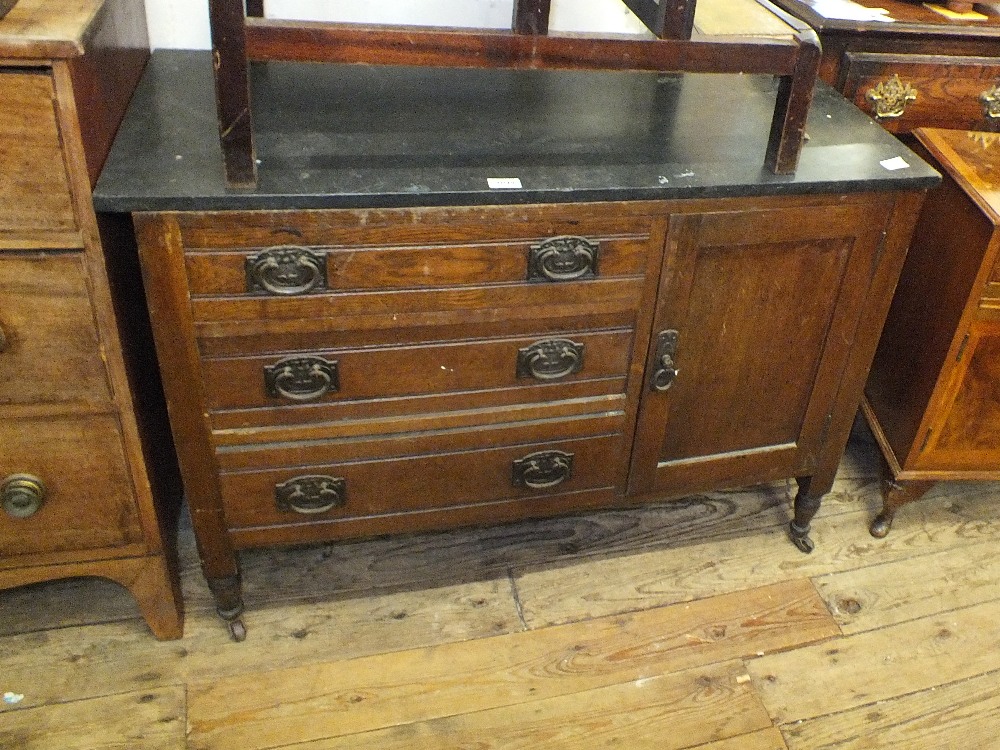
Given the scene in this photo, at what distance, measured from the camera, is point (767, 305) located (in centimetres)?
138

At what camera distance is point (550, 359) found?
133 centimetres

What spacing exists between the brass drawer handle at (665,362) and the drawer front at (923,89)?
616mm

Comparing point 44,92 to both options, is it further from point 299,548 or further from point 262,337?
point 299,548

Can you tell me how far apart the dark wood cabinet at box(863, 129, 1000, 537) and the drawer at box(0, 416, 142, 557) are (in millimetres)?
1313

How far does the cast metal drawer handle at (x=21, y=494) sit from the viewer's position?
4.16 ft

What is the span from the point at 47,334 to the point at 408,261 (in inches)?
18.2

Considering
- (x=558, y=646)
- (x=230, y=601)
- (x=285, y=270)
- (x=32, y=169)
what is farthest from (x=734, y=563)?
(x=32, y=169)

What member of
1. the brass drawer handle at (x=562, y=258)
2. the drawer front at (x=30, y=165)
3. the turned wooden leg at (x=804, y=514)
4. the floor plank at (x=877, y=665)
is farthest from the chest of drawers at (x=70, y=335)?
the turned wooden leg at (x=804, y=514)

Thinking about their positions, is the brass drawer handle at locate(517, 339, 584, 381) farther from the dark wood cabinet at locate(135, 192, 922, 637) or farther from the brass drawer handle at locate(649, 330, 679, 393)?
the brass drawer handle at locate(649, 330, 679, 393)

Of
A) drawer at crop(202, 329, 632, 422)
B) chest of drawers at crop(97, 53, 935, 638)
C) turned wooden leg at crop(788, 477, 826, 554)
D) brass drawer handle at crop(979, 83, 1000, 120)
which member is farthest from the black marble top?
turned wooden leg at crop(788, 477, 826, 554)

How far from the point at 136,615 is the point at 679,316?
1.03 m

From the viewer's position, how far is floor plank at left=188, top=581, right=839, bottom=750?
1.40 metres

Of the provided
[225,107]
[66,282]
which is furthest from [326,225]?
[66,282]

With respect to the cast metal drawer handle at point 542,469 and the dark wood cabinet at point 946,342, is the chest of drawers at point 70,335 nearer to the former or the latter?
the cast metal drawer handle at point 542,469
